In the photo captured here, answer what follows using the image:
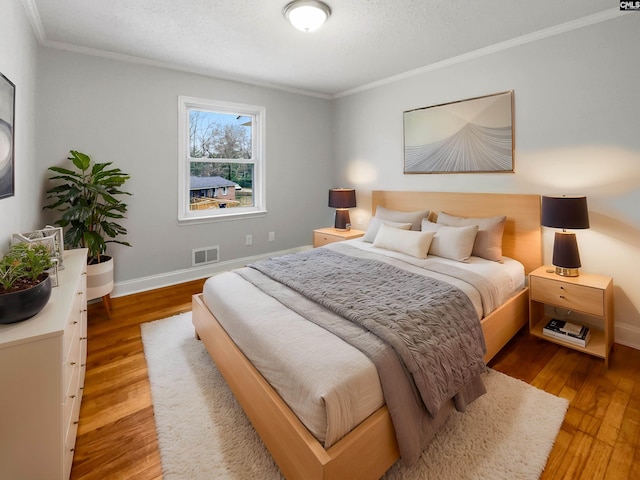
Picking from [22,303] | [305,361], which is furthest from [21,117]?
[305,361]

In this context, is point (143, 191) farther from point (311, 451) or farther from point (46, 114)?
point (311, 451)

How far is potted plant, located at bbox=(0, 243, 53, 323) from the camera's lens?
1245mm

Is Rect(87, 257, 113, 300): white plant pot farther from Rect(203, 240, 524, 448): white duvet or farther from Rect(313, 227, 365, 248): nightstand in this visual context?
Rect(313, 227, 365, 248): nightstand

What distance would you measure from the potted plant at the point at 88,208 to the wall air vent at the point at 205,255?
1.01 m

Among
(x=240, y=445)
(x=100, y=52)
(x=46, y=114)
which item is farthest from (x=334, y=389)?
(x=100, y=52)

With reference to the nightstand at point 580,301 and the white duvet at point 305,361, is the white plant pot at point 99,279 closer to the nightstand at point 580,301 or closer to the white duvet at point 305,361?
the white duvet at point 305,361

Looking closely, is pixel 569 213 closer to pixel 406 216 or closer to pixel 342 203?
pixel 406 216

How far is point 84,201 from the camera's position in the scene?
2.78m

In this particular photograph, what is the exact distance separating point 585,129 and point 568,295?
1.35 meters

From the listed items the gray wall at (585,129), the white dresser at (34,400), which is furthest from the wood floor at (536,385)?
the gray wall at (585,129)

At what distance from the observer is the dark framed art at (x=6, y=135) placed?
1754mm

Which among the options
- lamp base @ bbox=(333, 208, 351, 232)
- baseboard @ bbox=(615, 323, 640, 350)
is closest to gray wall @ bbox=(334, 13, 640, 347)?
baseboard @ bbox=(615, 323, 640, 350)

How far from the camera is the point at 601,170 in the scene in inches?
96.0

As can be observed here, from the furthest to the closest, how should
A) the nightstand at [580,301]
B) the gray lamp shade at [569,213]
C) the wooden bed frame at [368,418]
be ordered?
1. the gray lamp shade at [569,213]
2. the nightstand at [580,301]
3. the wooden bed frame at [368,418]
